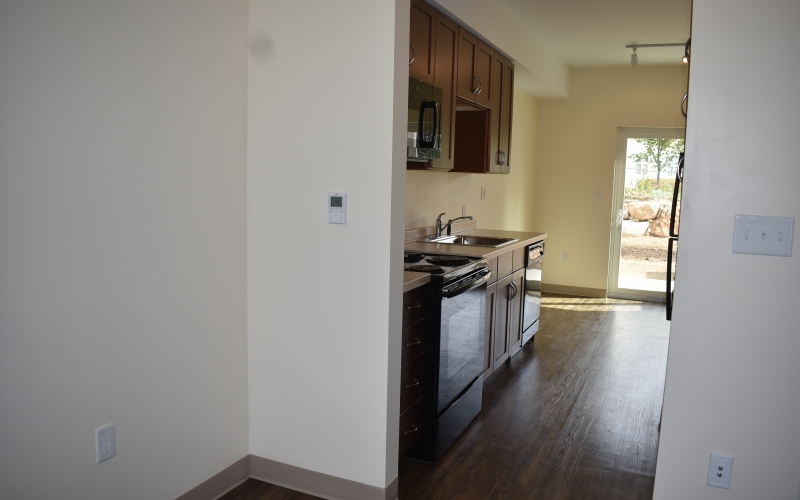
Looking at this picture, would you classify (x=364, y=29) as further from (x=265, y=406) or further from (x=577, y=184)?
(x=577, y=184)

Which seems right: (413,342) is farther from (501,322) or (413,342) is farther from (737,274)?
(501,322)

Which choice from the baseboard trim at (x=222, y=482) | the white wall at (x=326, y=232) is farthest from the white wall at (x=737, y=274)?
the baseboard trim at (x=222, y=482)

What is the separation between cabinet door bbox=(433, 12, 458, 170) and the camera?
3.56 metres

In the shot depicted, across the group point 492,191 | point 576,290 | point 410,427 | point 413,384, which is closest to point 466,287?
point 413,384

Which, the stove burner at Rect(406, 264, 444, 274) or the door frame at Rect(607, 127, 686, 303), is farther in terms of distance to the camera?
the door frame at Rect(607, 127, 686, 303)

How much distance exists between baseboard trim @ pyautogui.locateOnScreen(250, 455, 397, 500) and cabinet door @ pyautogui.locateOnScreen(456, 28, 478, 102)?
2.49 m

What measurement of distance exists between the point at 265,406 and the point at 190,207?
0.91 metres

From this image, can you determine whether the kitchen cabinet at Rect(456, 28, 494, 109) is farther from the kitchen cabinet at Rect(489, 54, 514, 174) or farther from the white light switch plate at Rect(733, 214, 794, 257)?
the white light switch plate at Rect(733, 214, 794, 257)

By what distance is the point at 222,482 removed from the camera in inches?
98.6

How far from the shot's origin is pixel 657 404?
3654 mm

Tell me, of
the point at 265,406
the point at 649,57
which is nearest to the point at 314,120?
the point at 265,406

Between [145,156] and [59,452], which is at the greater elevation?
[145,156]

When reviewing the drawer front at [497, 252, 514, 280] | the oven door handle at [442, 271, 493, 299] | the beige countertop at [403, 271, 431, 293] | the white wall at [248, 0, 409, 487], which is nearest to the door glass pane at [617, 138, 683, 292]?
the drawer front at [497, 252, 514, 280]

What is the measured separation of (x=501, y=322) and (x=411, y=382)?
146 centimetres
